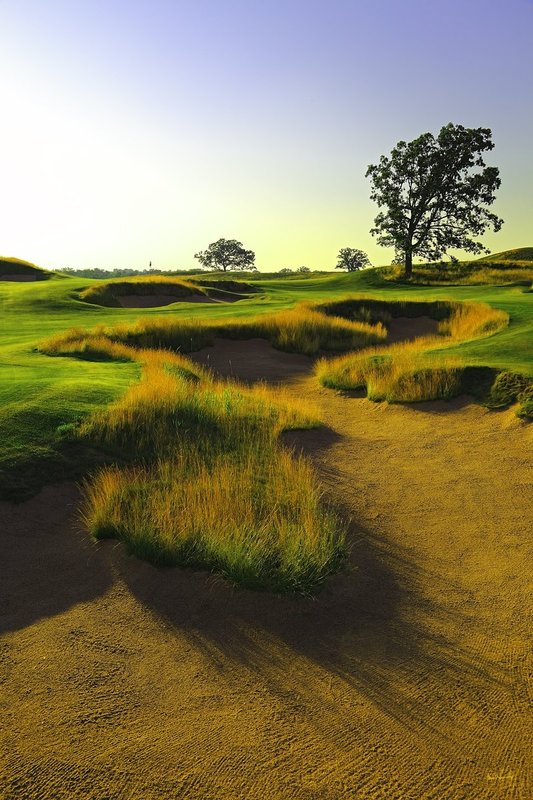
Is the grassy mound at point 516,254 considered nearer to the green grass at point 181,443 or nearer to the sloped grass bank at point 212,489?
A: the green grass at point 181,443

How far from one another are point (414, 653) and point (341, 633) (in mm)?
693

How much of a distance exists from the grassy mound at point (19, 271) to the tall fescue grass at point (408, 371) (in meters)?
43.2

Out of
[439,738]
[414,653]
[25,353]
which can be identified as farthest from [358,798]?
[25,353]

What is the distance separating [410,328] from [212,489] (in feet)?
60.4

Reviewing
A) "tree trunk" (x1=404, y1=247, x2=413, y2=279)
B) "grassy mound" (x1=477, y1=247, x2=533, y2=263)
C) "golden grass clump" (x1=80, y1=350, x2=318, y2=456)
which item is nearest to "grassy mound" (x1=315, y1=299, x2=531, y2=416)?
A: "golden grass clump" (x1=80, y1=350, x2=318, y2=456)

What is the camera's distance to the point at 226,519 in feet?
22.0

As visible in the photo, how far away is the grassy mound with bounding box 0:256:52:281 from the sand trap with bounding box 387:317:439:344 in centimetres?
3949

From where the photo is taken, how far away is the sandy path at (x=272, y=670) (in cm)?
383

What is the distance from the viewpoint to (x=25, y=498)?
776 cm

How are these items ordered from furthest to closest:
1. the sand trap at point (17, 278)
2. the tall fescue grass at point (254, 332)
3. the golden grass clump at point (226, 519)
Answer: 1. the sand trap at point (17, 278)
2. the tall fescue grass at point (254, 332)
3. the golden grass clump at point (226, 519)

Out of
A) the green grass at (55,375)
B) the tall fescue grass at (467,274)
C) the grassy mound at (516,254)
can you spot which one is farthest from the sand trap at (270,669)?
the grassy mound at (516,254)

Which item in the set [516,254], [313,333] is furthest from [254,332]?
[516,254]

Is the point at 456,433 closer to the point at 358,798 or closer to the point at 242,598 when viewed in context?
the point at 242,598

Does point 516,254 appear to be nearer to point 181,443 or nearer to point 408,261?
point 408,261
